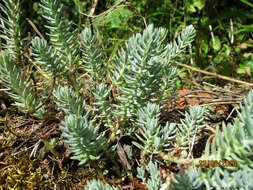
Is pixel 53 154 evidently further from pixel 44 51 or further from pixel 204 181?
pixel 204 181

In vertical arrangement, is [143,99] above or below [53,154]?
above

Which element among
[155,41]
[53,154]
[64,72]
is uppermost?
[155,41]

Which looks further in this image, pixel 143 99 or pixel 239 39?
pixel 239 39

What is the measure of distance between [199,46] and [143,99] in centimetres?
156

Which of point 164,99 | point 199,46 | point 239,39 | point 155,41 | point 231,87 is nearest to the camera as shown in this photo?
point 155,41

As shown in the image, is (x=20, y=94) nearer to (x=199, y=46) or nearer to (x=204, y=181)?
(x=204, y=181)

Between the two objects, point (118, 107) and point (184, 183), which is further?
point (118, 107)

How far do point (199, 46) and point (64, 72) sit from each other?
155cm

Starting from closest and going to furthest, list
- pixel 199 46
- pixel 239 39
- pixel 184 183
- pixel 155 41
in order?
pixel 184 183
pixel 155 41
pixel 199 46
pixel 239 39

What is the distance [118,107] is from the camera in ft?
3.80

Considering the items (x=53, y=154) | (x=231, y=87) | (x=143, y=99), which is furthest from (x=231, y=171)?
(x=231, y=87)

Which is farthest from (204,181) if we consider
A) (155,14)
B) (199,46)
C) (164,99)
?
(155,14)

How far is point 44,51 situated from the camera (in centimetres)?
113
